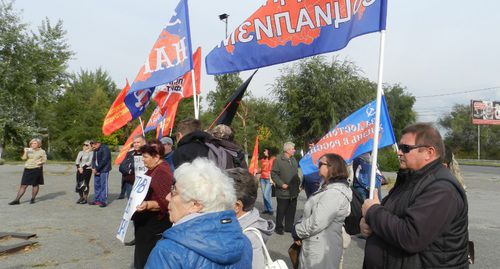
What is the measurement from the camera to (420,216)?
2.38 metres

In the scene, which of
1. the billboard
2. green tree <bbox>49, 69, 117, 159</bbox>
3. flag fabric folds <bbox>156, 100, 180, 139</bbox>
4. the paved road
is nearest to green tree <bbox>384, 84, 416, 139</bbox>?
the billboard

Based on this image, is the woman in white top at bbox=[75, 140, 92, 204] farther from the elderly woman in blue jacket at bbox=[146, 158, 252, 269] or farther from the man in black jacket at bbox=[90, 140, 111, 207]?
the elderly woman in blue jacket at bbox=[146, 158, 252, 269]

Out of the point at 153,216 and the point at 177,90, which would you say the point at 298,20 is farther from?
the point at 177,90

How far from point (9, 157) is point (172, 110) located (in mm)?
34133

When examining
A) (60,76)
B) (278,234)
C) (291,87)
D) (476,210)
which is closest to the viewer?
(278,234)

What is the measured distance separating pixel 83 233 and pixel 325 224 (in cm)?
578

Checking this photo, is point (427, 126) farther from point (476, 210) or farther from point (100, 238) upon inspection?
point (476, 210)

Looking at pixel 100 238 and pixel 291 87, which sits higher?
pixel 291 87

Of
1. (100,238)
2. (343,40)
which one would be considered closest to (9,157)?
(100,238)

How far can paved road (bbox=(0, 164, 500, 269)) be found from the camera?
6324 millimetres

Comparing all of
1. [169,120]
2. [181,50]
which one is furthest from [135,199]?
[169,120]

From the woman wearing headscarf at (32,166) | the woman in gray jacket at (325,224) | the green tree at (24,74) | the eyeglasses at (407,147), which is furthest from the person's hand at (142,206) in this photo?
the green tree at (24,74)

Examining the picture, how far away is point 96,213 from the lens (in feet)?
34.8

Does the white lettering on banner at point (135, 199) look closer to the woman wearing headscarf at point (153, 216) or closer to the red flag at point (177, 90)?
the woman wearing headscarf at point (153, 216)
